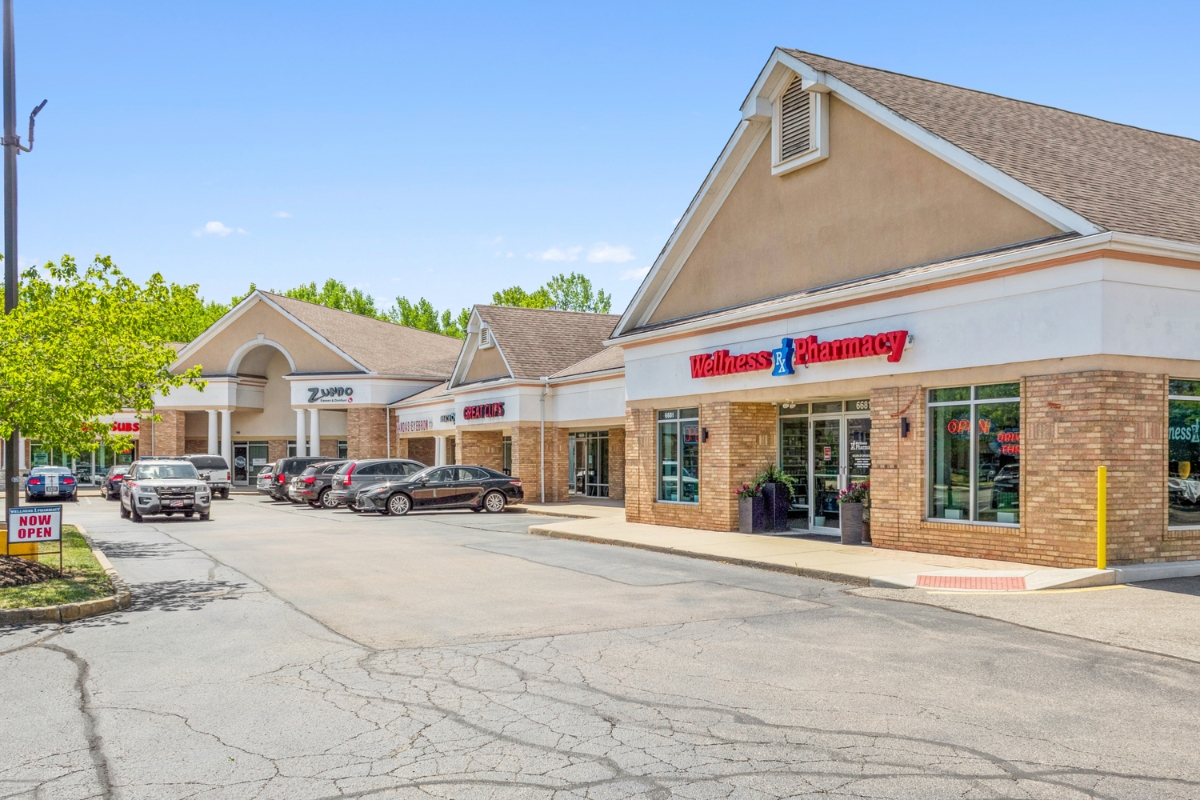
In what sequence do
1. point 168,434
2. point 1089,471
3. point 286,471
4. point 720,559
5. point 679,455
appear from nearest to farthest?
1. point 1089,471
2. point 720,559
3. point 679,455
4. point 286,471
5. point 168,434

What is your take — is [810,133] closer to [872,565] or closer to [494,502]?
[872,565]

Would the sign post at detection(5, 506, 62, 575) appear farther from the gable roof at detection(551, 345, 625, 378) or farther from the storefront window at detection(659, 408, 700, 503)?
the gable roof at detection(551, 345, 625, 378)

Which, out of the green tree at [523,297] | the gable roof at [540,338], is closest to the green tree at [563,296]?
the green tree at [523,297]

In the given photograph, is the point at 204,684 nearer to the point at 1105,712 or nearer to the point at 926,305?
the point at 1105,712

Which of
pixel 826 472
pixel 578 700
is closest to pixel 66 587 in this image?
pixel 578 700

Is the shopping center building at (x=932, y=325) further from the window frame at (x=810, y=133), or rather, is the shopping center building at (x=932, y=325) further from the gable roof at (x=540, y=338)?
the gable roof at (x=540, y=338)

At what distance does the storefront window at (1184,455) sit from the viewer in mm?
13969

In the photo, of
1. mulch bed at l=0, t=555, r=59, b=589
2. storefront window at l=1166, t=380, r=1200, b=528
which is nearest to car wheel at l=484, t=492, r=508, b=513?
mulch bed at l=0, t=555, r=59, b=589

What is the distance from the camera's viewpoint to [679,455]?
22781 mm

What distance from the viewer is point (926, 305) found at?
1591cm

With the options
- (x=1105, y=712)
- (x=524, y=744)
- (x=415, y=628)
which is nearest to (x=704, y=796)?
(x=524, y=744)

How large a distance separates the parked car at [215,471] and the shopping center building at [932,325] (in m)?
24.0

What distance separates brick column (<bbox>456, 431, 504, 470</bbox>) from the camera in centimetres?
3812

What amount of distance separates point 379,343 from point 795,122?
37.1 m
